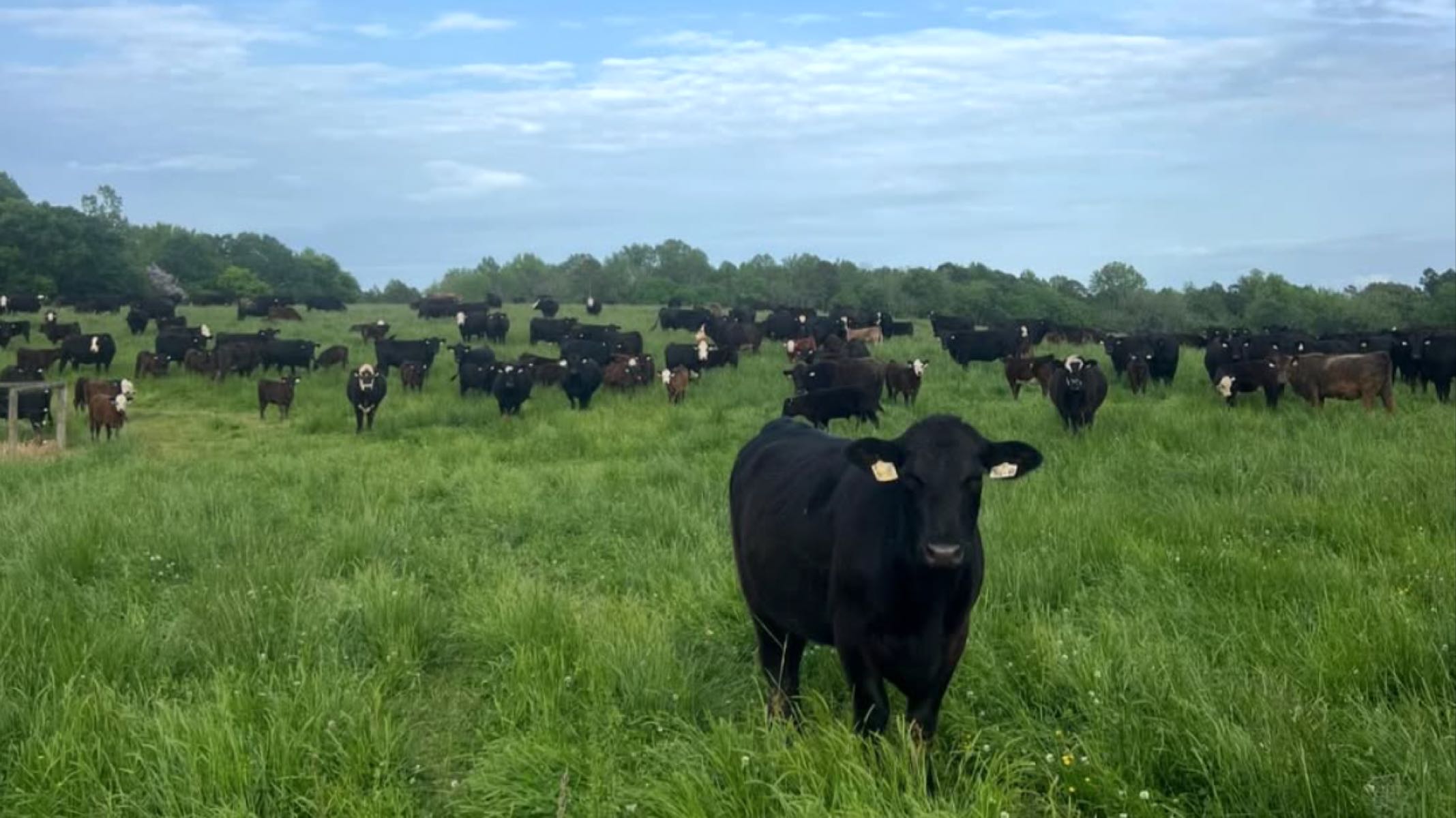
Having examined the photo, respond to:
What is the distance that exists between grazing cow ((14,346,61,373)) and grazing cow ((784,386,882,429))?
19086mm

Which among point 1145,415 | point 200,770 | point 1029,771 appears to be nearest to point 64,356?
point 1145,415

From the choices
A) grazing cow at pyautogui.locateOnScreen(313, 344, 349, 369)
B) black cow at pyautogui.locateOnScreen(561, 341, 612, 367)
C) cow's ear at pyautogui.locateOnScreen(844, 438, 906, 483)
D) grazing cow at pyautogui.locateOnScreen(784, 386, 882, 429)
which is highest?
cow's ear at pyautogui.locateOnScreen(844, 438, 906, 483)

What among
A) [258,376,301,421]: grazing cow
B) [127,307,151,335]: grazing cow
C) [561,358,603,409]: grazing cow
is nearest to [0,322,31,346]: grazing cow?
[127,307,151,335]: grazing cow

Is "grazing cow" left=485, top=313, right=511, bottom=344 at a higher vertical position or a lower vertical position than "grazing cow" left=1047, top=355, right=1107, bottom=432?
higher

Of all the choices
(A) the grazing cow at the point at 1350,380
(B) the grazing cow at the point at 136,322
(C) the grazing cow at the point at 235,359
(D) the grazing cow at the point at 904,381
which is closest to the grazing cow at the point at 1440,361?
(A) the grazing cow at the point at 1350,380

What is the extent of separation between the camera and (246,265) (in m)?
97.1

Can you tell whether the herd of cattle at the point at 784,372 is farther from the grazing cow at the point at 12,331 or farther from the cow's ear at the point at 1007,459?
the cow's ear at the point at 1007,459

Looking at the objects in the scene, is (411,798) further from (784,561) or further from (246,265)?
(246,265)

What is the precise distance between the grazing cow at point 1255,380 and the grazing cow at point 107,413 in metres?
20.5

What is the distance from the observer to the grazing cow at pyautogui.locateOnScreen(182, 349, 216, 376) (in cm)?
2752

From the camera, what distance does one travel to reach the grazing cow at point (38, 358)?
26422 millimetres

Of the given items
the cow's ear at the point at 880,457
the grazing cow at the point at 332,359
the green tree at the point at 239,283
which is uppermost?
the green tree at the point at 239,283

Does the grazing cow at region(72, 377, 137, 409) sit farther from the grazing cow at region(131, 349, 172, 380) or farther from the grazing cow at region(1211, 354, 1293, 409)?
the grazing cow at region(1211, 354, 1293, 409)

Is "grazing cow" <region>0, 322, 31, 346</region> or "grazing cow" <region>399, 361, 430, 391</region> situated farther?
"grazing cow" <region>0, 322, 31, 346</region>
